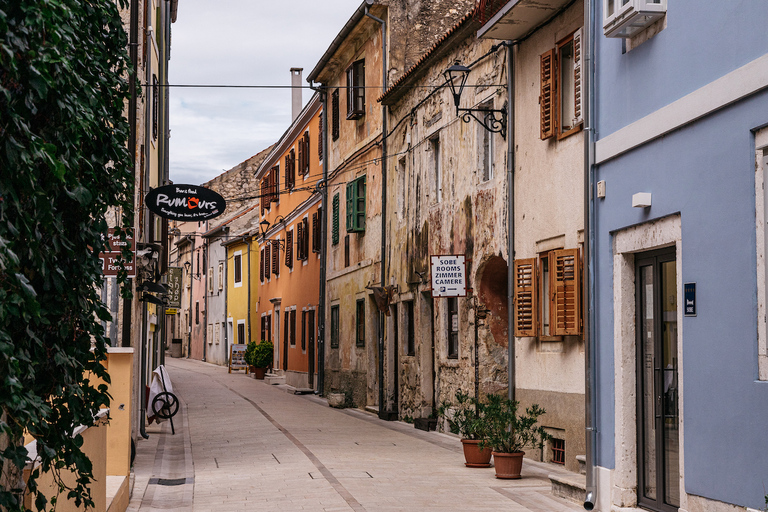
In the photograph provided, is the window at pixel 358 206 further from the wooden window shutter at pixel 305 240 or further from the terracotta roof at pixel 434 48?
the wooden window shutter at pixel 305 240

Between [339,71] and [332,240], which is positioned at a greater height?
[339,71]

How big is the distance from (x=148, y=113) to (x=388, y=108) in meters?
7.15

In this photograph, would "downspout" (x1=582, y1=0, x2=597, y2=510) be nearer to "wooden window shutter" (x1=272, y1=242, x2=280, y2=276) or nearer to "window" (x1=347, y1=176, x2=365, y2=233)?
"window" (x1=347, y1=176, x2=365, y2=233)

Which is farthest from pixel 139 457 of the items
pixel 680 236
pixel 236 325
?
pixel 236 325

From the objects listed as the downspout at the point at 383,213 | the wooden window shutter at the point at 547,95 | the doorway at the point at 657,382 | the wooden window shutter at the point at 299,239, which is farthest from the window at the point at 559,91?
→ the wooden window shutter at the point at 299,239

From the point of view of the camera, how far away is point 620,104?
949 cm

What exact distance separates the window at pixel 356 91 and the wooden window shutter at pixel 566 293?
12.5 meters

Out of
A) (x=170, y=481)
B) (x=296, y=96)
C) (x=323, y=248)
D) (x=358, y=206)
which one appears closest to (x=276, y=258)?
(x=296, y=96)

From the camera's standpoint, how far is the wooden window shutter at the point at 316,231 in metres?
30.2

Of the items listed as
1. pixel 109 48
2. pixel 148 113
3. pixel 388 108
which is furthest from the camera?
pixel 388 108

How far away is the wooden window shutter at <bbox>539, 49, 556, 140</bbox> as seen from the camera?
13.0 metres

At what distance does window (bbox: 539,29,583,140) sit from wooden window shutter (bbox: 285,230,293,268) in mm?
22820

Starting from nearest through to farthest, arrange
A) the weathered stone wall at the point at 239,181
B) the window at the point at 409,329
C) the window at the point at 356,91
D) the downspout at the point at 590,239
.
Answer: the downspout at the point at 590,239
the window at the point at 409,329
the window at the point at 356,91
the weathered stone wall at the point at 239,181

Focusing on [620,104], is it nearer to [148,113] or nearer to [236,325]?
[148,113]
